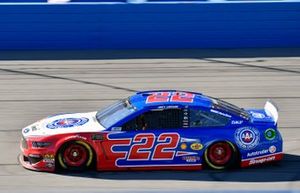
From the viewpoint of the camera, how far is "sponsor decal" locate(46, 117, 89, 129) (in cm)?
1141

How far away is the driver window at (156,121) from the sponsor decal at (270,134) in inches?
52.4

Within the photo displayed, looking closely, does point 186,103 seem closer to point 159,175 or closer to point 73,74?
point 159,175

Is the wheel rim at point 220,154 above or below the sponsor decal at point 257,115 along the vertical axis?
below

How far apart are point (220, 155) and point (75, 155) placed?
7.12 ft

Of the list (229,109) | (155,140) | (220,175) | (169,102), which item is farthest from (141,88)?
(220,175)

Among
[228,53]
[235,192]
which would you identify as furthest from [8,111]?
[228,53]

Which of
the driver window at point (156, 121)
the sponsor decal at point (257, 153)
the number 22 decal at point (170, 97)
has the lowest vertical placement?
the sponsor decal at point (257, 153)

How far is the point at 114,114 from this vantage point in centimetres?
1147

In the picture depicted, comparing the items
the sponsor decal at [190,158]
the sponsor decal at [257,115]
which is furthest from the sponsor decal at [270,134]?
the sponsor decal at [190,158]

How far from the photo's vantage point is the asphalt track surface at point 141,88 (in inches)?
416

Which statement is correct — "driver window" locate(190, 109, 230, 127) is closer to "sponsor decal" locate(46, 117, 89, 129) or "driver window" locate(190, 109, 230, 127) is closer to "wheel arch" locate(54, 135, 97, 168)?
"wheel arch" locate(54, 135, 97, 168)

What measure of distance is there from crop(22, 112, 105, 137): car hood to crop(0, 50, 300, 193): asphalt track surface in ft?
2.02

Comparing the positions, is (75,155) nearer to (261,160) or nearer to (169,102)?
(169,102)

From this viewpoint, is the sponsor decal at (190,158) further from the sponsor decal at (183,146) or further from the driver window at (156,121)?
the driver window at (156,121)
